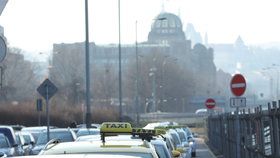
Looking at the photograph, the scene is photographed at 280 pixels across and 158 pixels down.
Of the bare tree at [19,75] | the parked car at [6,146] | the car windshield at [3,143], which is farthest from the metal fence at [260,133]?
the bare tree at [19,75]

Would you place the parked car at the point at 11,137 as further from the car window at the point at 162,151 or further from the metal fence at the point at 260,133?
the car window at the point at 162,151

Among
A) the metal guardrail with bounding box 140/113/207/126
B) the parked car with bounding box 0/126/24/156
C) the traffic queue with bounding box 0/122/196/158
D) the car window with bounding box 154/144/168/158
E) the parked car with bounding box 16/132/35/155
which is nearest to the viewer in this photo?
the traffic queue with bounding box 0/122/196/158

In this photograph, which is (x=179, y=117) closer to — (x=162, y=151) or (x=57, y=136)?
(x=57, y=136)

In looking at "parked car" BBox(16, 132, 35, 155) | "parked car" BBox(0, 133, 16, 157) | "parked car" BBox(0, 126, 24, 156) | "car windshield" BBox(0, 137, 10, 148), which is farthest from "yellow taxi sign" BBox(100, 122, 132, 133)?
"parked car" BBox(16, 132, 35, 155)

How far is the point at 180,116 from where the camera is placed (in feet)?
416

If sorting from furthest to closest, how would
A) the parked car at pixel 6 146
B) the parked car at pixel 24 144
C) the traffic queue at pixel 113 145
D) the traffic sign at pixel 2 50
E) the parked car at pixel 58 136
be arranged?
the parked car at pixel 58 136 < the parked car at pixel 24 144 < the parked car at pixel 6 146 < the traffic sign at pixel 2 50 < the traffic queue at pixel 113 145

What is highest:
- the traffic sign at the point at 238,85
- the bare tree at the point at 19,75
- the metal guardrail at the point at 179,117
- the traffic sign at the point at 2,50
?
the bare tree at the point at 19,75

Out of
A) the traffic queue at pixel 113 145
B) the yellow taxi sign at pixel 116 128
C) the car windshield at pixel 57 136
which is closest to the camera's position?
the traffic queue at pixel 113 145

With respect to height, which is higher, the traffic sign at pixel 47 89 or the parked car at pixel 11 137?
the traffic sign at pixel 47 89

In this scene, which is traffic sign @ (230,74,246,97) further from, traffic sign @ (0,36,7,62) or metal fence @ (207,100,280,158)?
traffic sign @ (0,36,7,62)

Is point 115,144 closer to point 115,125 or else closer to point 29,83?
point 115,125

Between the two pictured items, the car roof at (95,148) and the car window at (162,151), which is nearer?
the car roof at (95,148)

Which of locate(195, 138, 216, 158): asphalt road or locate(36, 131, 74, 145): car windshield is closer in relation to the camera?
locate(36, 131, 74, 145): car windshield

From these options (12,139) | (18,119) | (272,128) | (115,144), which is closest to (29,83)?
(18,119)
